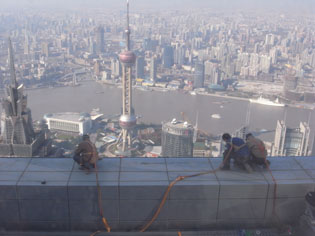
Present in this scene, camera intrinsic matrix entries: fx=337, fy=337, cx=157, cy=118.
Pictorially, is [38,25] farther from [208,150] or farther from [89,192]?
[89,192]

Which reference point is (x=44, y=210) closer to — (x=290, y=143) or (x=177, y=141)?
(x=177, y=141)

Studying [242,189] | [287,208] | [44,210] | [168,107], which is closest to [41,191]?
[44,210]

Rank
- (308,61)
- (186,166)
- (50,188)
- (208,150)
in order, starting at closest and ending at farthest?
(50,188)
(186,166)
(208,150)
(308,61)

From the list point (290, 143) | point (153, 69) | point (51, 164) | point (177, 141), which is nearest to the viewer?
point (51, 164)

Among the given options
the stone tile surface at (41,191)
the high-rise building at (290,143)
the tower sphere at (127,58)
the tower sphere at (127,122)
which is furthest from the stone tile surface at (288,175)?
the tower sphere at (127,58)

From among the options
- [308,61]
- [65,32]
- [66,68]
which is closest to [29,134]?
[66,68]

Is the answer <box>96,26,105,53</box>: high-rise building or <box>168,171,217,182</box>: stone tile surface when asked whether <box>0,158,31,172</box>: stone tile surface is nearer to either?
<box>168,171,217,182</box>: stone tile surface

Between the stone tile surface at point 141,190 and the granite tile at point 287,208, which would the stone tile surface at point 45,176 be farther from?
the granite tile at point 287,208
